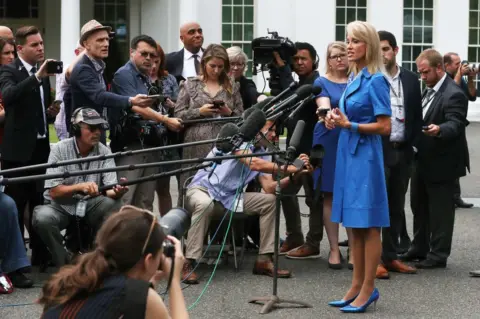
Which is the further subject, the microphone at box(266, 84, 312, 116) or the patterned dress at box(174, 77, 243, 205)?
the patterned dress at box(174, 77, 243, 205)

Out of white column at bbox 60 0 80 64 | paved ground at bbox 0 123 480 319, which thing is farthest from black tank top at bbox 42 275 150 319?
white column at bbox 60 0 80 64

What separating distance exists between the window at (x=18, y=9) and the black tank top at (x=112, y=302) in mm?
29239

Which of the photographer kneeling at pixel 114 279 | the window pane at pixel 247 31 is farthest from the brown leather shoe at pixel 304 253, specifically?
the window pane at pixel 247 31

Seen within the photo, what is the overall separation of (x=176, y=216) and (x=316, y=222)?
18.5 feet

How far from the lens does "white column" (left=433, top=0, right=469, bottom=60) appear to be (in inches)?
1288

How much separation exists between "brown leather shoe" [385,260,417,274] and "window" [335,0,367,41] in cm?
2271

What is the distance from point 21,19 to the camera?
33.2 meters

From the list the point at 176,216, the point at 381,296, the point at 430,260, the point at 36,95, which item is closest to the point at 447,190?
the point at 430,260

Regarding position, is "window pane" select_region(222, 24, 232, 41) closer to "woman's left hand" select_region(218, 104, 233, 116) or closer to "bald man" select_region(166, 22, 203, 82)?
"bald man" select_region(166, 22, 203, 82)

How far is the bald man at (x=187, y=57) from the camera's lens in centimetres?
1196

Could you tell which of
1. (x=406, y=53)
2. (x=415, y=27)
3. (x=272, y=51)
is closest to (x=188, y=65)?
(x=272, y=51)

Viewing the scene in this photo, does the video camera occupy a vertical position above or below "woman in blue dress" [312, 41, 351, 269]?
above

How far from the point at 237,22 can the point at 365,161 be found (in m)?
23.4

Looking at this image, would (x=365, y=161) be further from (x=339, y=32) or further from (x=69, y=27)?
(x=339, y=32)
